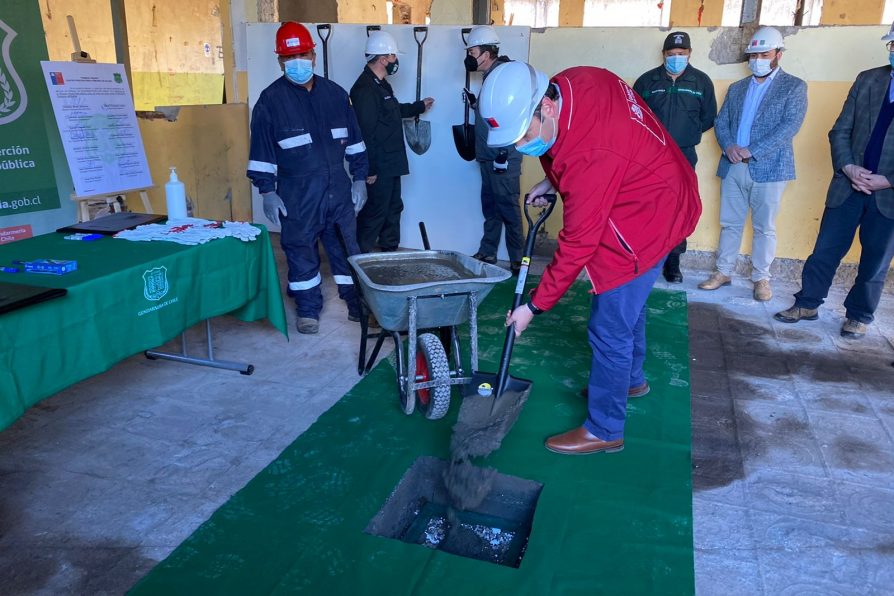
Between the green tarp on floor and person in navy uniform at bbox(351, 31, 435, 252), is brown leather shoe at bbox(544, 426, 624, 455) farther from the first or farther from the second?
person in navy uniform at bbox(351, 31, 435, 252)

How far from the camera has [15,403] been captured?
2.15m

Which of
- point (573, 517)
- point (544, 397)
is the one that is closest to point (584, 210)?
point (573, 517)

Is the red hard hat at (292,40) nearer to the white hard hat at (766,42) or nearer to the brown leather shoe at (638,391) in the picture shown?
the brown leather shoe at (638,391)

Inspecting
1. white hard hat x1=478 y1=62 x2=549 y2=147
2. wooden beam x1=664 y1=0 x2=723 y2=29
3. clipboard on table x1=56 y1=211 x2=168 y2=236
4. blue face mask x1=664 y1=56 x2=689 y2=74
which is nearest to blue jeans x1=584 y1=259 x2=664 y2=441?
white hard hat x1=478 y1=62 x2=549 y2=147

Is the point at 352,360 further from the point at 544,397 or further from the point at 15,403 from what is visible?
the point at 15,403

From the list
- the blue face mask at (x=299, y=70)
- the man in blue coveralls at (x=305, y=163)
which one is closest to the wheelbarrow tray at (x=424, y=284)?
the man in blue coveralls at (x=305, y=163)

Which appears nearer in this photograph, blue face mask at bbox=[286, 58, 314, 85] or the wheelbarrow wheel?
the wheelbarrow wheel

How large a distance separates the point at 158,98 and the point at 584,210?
28.0ft

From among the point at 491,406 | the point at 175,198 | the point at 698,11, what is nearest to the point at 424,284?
the point at 491,406

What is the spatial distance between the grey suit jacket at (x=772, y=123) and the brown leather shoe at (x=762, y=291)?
71 centimetres

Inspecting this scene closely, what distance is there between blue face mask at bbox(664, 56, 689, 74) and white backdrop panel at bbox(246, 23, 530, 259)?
116 cm

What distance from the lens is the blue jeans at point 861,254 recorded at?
3979mm

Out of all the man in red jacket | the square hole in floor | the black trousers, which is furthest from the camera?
the black trousers

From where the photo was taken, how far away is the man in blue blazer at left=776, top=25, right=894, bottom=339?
3881 mm
